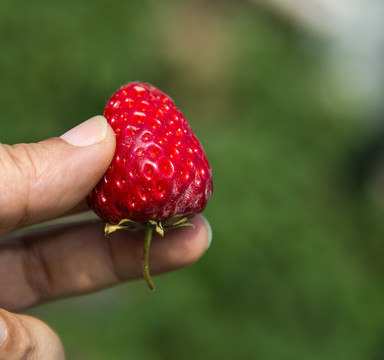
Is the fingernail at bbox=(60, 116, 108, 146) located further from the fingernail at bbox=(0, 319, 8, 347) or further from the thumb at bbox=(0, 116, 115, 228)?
the fingernail at bbox=(0, 319, 8, 347)

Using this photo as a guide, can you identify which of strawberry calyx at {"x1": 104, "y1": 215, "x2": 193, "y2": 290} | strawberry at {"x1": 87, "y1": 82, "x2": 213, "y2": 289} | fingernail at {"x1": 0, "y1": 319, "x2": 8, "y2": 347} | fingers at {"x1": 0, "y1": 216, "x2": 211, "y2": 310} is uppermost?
strawberry at {"x1": 87, "y1": 82, "x2": 213, "y2": 289}

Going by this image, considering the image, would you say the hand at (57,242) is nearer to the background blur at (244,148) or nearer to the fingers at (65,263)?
the fingers at (65,263)

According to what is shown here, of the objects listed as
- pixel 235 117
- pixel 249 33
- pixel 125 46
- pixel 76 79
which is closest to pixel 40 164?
pixel 76 79

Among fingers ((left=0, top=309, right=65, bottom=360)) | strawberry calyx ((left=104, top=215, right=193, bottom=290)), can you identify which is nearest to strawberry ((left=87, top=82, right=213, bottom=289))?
strawberry calyx ((left=104, top=215, right=193, bottom=290))

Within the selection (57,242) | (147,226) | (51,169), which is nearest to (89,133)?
(51,169)

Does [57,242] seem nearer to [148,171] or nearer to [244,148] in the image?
[148,171]

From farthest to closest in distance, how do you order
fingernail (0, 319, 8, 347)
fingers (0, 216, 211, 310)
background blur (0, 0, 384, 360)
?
background blur (0, 0, 384, 360) < fingers (0, 216, 211, 310) < fingernail (0, 319, 8, 347)

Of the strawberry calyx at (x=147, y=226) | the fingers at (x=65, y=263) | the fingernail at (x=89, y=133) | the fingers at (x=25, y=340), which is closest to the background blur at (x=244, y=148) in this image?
the fingers at (x=65, y=263)
